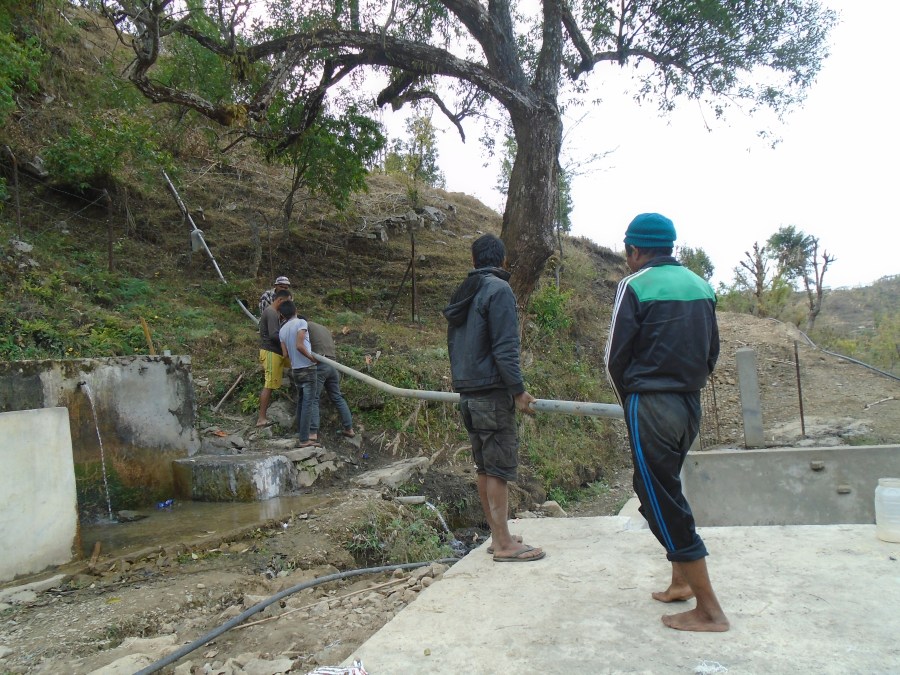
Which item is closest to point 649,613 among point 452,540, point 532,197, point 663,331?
point 663,331

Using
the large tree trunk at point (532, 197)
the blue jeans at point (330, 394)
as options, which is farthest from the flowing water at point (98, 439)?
the large tree trunk at point (532, 197)

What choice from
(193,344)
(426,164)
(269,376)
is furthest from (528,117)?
(426,164)

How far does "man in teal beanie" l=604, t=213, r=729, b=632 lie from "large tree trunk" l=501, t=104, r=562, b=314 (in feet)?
21.3

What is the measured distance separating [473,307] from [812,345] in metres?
15.4

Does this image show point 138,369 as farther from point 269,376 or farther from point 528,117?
point 528,117

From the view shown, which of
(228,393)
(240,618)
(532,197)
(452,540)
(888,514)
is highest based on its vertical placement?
(532,197)

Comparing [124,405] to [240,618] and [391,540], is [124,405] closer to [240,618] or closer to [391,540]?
[391,540]

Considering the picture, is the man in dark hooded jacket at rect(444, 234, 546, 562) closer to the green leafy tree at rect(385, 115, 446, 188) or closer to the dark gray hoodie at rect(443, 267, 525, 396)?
the dark gray hoodie at rect(443, 267, 525, 396)

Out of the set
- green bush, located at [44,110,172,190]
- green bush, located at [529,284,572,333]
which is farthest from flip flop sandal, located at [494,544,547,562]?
green bush, located at [44,110,172,190]

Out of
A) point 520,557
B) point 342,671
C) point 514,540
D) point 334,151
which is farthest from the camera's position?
point 334,151

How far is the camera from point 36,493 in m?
4.18

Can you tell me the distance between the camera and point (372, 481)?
6.56 meters

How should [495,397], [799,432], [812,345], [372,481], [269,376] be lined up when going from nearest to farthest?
[495,397]
[372,481]
[269,376]
[799,432]
[812,345]

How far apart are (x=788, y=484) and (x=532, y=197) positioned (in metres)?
5.01
